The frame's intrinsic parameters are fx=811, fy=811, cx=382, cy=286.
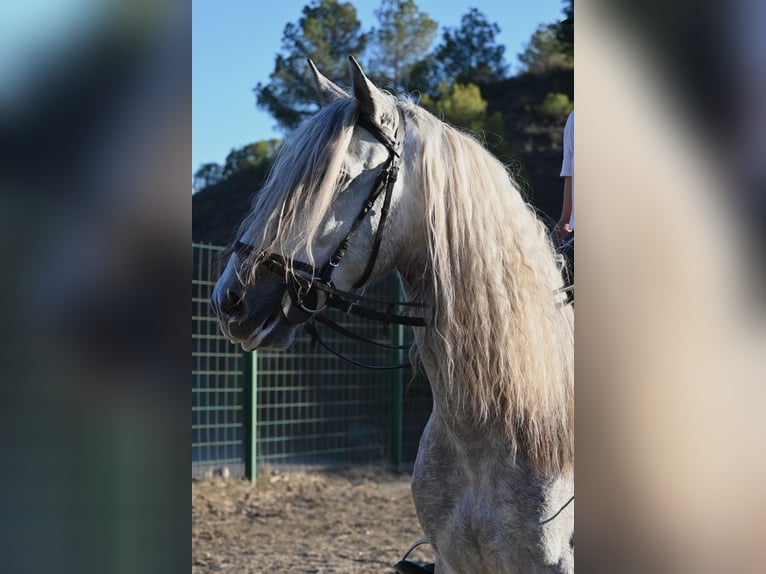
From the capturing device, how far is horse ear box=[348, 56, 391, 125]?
190cm

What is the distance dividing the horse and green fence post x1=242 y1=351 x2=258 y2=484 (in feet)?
17.9

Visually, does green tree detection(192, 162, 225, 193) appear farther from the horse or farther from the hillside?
the horse

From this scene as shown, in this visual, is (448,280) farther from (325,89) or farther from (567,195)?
(567,195)

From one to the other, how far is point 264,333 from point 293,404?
6144mm

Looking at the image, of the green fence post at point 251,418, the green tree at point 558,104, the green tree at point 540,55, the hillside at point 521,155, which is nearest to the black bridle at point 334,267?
the green fence post at point 251,418

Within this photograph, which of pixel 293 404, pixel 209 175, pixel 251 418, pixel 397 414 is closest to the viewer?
pixel 251 418

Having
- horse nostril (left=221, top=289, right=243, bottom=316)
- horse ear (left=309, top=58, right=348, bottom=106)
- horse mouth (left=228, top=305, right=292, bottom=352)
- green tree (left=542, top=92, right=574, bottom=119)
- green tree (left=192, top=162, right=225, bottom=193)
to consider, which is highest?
green tree (left=542, top=92, right=574, bottom=119)

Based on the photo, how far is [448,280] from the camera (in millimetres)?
1927

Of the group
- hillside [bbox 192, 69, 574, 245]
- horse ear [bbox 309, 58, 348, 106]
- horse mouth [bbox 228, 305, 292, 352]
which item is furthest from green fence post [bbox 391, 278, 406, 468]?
horse mouth [bbox 228, 305, 292, 352]

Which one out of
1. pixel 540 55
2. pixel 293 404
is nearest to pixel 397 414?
pixel 293 404
